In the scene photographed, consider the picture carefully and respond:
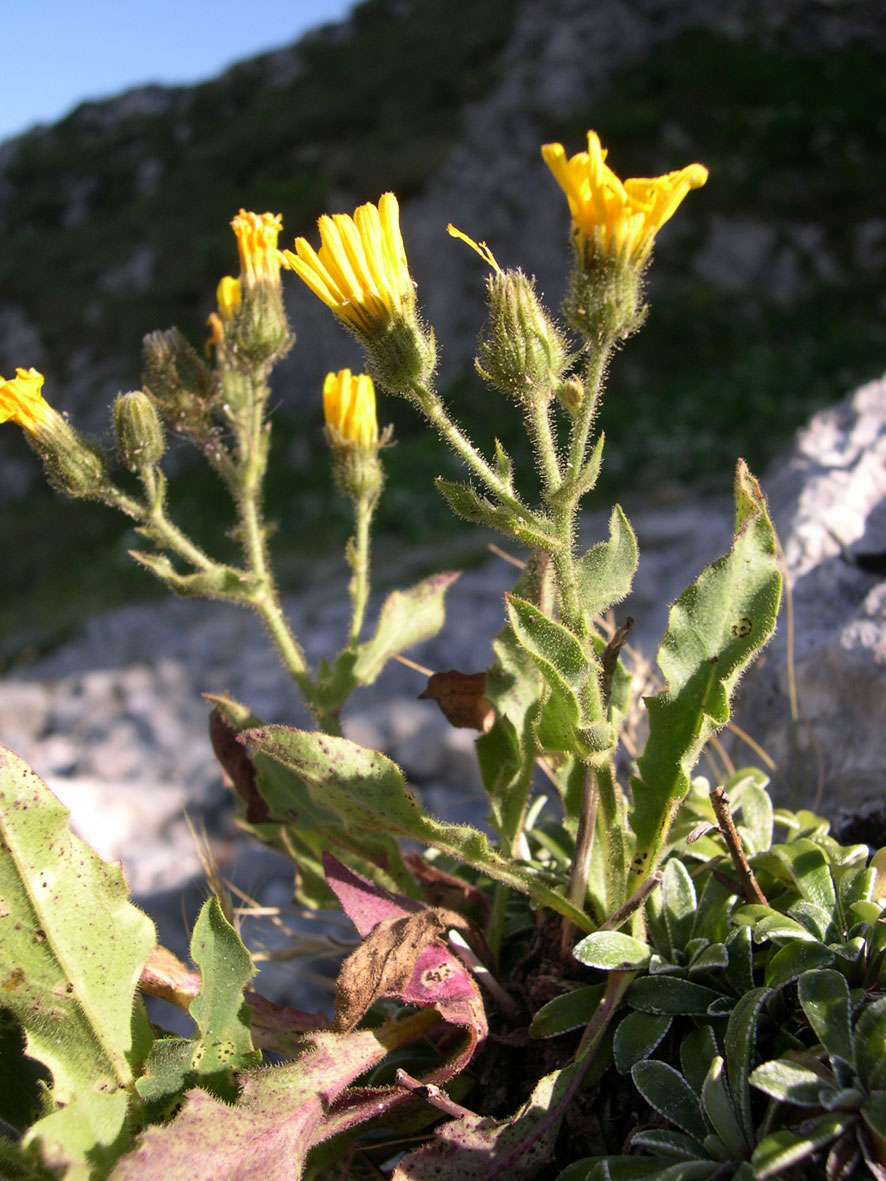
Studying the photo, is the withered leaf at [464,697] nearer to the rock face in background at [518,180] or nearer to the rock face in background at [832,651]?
the rock face in background at [832,651]

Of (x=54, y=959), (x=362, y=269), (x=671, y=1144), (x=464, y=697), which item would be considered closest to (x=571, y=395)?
(x=362, y=269)

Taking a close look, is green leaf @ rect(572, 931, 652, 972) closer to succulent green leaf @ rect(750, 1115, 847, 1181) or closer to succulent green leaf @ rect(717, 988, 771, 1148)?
succulent green leaf @ rect(717, 988, 771, 1148)

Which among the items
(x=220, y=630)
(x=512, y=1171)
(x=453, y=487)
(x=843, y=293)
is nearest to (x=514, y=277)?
(x=453, y=487)

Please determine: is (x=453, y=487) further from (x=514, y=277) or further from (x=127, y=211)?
(x=127, y=211)

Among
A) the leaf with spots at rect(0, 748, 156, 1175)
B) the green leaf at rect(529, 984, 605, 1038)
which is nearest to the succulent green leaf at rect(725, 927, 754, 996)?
the green leaf at rect(529, 984, 605, 1038)

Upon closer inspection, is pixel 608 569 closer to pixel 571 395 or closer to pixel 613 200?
pixel 571 395


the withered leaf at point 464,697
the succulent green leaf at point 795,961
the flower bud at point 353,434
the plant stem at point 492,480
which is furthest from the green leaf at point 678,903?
the flower bud at point 353,434
